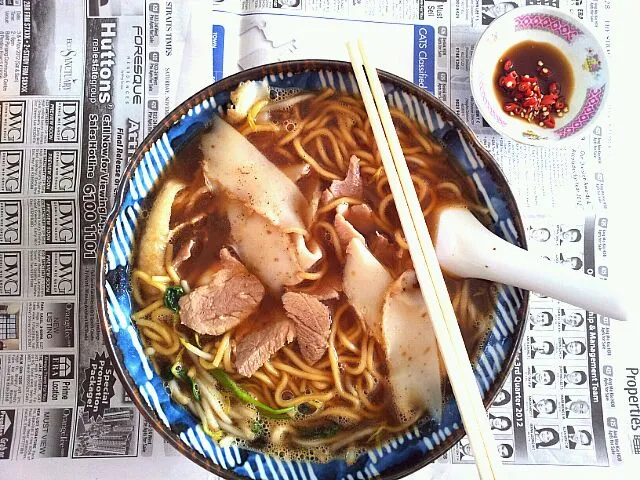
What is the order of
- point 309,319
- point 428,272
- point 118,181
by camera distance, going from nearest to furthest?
point 428,272, point 309,319, point 118,181

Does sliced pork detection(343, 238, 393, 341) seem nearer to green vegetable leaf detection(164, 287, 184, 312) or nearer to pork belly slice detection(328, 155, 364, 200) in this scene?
pork belly slice detection(328, 155, 364, 200)

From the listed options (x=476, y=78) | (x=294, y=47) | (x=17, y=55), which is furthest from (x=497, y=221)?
(x=17, y=55)

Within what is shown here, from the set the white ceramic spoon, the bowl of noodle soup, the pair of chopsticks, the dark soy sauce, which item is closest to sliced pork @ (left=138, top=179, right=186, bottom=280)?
the bowl of noodle soup

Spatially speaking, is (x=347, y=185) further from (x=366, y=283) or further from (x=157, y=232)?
(x=157, y=232)

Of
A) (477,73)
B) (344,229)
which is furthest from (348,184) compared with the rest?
(477,73)

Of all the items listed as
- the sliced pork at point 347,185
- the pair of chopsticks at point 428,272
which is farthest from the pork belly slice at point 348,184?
the pair of chopsticks at point 428,272

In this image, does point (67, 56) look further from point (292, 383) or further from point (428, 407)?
point (428, 407)

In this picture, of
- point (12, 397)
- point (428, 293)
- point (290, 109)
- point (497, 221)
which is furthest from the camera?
point (12, 397)
